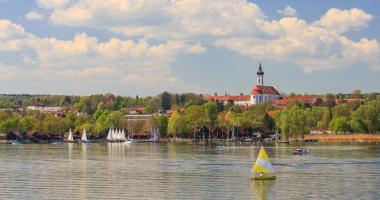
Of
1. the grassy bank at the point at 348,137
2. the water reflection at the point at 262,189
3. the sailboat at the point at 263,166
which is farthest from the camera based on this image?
the grassy bank at the point at 348,137

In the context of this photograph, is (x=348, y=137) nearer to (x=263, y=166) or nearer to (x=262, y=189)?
(x=263, y=166)

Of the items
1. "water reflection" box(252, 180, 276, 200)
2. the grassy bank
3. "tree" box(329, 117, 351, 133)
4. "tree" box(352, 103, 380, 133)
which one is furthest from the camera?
"tree" box(329, 117, 351, 133)

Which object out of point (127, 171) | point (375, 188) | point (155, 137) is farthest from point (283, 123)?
point (375, 188)

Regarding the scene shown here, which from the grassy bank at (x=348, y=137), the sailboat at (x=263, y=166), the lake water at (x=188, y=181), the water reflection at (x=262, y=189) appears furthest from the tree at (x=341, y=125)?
the water reflection at (x=262, y=189)

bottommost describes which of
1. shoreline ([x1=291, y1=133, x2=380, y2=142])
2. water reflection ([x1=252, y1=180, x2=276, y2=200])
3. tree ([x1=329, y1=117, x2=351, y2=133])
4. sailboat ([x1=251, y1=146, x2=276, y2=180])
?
water reflection ([x1=252, y1=180, x2=276, y2=200])

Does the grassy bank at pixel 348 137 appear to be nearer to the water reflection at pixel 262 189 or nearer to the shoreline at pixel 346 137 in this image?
the shoreline at pixel 346 137

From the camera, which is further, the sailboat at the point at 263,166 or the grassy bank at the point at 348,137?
the grassy bank at the point at 348,137

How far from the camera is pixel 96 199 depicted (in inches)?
1903

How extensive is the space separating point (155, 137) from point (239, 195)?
150 m

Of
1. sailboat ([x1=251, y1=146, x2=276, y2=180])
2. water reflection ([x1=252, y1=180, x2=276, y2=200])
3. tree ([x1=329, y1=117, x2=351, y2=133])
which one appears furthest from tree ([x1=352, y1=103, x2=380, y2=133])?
water reflection ([x1=252, y1=180, x2=276, y2=200])

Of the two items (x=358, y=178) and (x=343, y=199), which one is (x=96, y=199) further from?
(x=358, y=178)

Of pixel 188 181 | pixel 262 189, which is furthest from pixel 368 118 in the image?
pixel 262 189

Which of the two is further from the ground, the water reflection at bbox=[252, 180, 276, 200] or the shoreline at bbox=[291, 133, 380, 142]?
the shoreline at bbox=[291, 133, 380, 142]

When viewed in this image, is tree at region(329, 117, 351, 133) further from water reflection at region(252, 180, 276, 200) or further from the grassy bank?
water reflection at region(252, 180, 276, 200)
